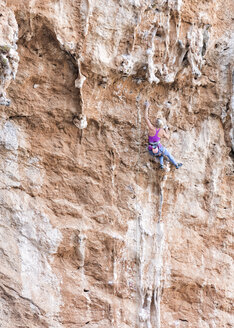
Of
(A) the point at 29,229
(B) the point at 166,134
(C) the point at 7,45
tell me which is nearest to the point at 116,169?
(B) the point at 166,134

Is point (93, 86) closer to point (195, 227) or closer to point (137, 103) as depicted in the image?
point (137, 103)

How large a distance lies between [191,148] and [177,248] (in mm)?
1628

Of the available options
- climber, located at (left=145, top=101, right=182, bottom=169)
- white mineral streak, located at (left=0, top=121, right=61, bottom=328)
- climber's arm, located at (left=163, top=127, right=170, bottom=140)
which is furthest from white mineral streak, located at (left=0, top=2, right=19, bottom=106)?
climber's arm, located at (left=163, top=127, right=170, bottom=140)

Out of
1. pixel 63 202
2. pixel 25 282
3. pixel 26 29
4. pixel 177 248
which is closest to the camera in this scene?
pixel 26 29

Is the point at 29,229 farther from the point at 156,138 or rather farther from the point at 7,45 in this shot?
the point at 7,45

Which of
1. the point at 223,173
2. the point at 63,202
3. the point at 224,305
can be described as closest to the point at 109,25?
the point at 63,202

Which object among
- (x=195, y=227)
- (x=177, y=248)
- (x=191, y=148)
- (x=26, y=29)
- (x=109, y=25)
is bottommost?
(x=177, y=248)

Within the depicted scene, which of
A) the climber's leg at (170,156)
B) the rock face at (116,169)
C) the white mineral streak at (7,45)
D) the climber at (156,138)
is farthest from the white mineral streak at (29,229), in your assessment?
the climber's leg at (170,156)

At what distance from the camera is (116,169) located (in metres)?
5.51

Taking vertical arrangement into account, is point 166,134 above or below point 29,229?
above

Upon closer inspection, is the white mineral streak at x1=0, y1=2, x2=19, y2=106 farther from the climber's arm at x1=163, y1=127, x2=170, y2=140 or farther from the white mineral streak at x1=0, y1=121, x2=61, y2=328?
the climber's arm at x1=163, y1=127, x2=170, y2=140

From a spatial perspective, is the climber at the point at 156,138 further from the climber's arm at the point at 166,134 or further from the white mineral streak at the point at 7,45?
the white mineral streak at the point at 7,45

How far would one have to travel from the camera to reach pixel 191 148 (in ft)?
18.9

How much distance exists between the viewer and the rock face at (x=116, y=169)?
484cm
